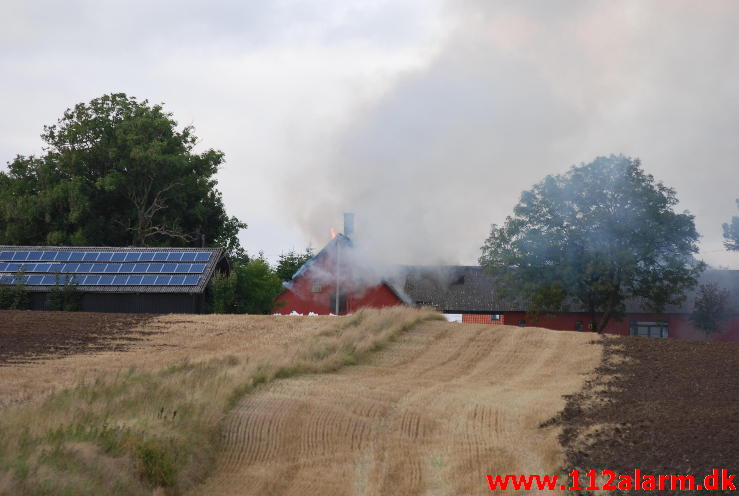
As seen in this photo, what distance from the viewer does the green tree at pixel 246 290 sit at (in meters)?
52.2

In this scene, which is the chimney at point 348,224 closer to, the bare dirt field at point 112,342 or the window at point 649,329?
the bare dirt field at point 112,342

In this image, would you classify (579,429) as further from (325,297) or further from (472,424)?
(325,297)

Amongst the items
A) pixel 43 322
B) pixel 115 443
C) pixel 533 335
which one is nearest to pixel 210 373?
pixel 115 443

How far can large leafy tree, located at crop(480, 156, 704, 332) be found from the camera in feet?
188

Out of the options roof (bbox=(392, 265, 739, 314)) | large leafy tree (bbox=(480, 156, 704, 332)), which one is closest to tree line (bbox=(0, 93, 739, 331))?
large leafy tree (bbox=(480, 156, 704, 332))

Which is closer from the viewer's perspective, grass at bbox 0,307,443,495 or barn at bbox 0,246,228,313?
grass at bbox 0,307,443,495

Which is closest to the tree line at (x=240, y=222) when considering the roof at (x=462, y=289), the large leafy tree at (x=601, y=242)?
the large leafy tree at (x=601, y=242)

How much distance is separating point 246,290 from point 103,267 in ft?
27.5

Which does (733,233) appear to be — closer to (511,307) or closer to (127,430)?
(511,307)

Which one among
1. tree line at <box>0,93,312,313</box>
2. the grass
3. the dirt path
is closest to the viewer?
the grass

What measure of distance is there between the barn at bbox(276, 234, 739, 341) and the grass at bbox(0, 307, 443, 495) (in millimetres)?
28001

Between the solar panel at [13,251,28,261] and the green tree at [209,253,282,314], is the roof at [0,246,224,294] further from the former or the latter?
the green tree at [209,253,282,314]

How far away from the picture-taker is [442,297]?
79562 mm

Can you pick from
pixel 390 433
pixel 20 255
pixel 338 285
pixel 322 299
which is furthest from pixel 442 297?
pixel 390 433
